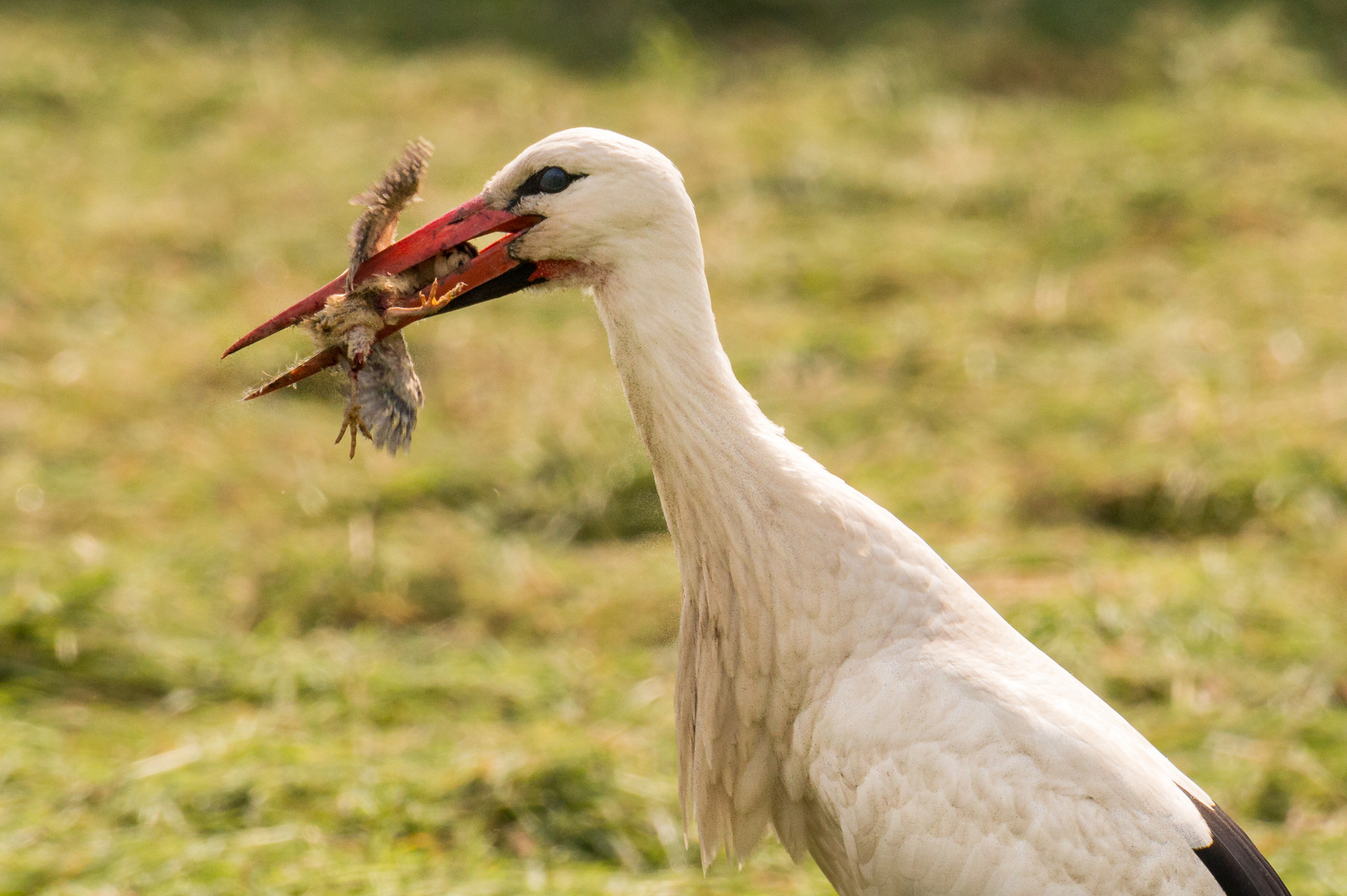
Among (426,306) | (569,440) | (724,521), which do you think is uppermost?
(426,306)

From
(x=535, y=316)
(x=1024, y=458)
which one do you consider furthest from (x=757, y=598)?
(x=535, y=316)

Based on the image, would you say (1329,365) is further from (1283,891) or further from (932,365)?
(1283,891)

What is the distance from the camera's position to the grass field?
341 centimetres

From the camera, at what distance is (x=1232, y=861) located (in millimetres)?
2211

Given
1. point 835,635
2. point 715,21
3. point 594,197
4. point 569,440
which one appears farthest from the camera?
point 715,21

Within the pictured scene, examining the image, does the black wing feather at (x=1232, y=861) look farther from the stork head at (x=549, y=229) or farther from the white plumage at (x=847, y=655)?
the stork head at (x=549, y=229)

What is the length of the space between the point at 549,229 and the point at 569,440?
2.81 meters

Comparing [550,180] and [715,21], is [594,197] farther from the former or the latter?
[715,21]

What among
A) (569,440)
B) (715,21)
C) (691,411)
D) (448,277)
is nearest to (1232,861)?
(691,411)

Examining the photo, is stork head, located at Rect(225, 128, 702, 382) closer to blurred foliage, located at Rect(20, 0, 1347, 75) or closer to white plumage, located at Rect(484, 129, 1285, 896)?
white plumage, located at Rect(484, 129, 1285, 896)

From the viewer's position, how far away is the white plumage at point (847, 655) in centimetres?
217

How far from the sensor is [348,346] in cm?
224

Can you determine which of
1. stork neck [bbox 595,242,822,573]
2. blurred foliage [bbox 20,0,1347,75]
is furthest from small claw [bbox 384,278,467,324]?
blurred foliage [bbox 20,0,1347,75]

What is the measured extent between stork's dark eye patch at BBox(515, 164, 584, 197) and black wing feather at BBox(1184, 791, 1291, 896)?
136 cm
